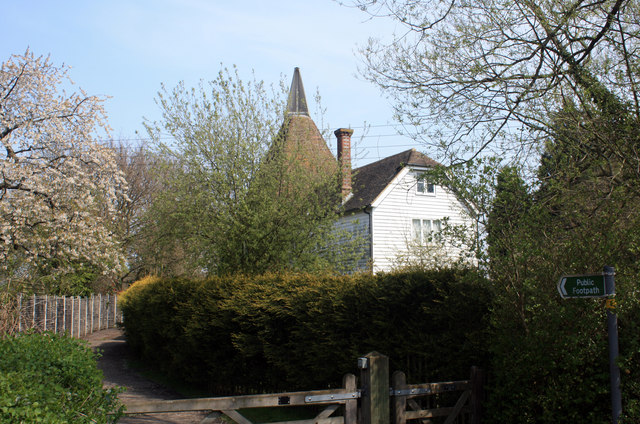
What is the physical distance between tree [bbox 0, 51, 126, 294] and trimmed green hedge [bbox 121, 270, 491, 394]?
825 centimetres

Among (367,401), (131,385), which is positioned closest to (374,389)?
(367,401)

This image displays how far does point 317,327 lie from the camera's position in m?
9.16

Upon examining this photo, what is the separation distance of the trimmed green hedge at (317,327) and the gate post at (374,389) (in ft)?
4.58

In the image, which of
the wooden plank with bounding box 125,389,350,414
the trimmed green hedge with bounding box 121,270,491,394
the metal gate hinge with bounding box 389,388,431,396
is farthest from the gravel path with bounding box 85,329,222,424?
the metal gate hinge with bounding box 389,388,431,396

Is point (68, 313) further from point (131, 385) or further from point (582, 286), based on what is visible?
point (582, 286)

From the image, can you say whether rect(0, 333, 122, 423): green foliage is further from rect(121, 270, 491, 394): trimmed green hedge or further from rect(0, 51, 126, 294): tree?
rect(0, 51, 126, 294): tree

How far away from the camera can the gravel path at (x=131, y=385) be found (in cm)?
998

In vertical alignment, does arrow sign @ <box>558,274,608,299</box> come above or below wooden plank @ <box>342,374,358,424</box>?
above

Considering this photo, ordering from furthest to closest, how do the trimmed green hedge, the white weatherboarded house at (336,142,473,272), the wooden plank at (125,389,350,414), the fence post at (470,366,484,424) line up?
the white weatherboarded house at (336,142,473,272) → the trimmed green hedge → the fence post at (470,366,484,424) → the wooden plank at (125,389,350,414)

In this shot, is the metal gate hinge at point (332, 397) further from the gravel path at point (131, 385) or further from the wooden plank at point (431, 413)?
the gravel path at point (131, 385)

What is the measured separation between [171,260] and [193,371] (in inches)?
774

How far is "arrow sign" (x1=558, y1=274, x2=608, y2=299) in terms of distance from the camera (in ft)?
16.7

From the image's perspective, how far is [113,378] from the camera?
15398 mm

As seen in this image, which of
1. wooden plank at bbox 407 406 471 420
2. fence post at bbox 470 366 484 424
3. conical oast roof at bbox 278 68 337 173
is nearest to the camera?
wooden plank at bbox 407 406 471 420
